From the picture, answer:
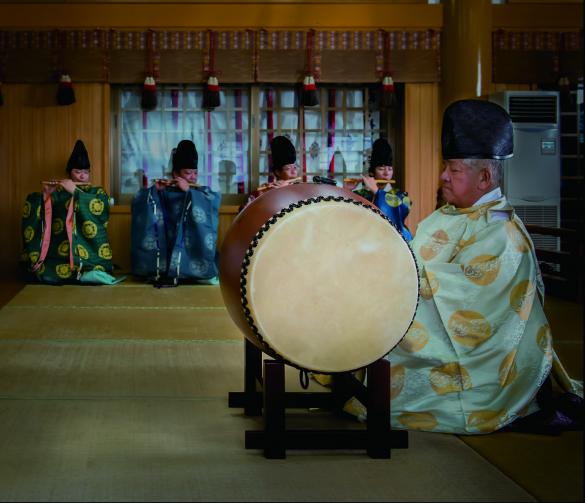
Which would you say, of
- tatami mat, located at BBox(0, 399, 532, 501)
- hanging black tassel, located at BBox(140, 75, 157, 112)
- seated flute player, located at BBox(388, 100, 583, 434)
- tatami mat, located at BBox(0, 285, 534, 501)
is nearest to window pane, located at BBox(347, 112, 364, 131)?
hanging black tassel, located at BBox(140, 75, 157, 112)

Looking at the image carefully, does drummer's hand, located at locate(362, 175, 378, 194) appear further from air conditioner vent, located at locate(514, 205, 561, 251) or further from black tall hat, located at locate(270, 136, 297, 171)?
air conditioner vent, located at locate(514, 205, 561, 251)

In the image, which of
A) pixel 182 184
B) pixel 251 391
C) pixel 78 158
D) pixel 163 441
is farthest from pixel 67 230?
pixel 163 441

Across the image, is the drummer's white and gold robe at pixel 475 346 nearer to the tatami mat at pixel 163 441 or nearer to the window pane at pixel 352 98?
the tatami mat at pixel 163 441

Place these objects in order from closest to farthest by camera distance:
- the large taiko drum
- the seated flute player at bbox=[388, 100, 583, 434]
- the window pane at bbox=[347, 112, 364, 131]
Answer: the large taiko drum
the seated flute player at bbox=[388, 100, 583, 434]
the window pane at bbox=[347, 112, 364, 131]

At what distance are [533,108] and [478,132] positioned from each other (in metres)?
4.77

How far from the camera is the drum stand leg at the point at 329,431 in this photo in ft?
7.18

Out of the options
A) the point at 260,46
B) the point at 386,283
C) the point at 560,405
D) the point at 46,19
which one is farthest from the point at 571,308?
the point at 46,19

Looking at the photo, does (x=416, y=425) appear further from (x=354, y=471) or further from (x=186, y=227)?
(x=186, y=227)

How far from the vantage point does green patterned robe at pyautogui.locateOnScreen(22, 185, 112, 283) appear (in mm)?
6344

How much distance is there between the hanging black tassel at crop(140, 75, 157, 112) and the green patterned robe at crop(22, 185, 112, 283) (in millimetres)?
969

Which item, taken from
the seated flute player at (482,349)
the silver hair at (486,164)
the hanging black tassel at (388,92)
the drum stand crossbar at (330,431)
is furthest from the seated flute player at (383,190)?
the drum stand crossbar at (330,431)

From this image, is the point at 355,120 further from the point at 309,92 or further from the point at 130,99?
the point at 130,99

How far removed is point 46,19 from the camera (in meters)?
7.12

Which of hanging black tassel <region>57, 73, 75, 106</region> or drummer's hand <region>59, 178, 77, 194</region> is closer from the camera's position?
drummer's hand <region>59, 178, 77, 194</region>
